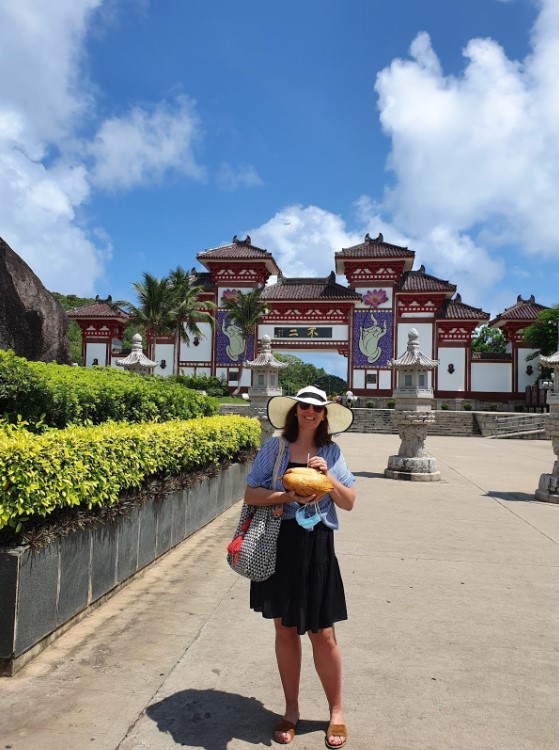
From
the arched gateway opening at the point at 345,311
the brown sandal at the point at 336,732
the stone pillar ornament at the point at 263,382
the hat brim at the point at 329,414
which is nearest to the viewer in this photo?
the brown sandal at the point at 336,732

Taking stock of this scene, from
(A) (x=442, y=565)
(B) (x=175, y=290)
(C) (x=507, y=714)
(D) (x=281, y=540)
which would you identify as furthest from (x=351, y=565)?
(B) (x=175, y=290)

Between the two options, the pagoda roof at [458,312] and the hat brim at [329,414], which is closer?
the hat brim at [329,414]

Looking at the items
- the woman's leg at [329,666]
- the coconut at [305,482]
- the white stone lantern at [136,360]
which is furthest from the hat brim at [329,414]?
the white stone lantern at [136,360]

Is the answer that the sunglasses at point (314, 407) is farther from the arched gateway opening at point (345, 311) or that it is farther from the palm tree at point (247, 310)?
the arched gateway opening at point (345, 311)

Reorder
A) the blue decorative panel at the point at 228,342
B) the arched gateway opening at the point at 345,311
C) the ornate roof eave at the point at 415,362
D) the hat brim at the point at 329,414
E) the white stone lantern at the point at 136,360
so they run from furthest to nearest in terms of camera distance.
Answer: the blue decorative panel at the point at 228,342 < the arched gateway opening at the point at 345,311 < the white stone lantern at the point at 136,360 < the ornate roof eave at the point at 415,362 < the hat brim at the point at 329,414

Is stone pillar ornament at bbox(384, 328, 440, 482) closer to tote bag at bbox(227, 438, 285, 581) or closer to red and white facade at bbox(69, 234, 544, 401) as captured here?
tote bag at bbox(227, 438, 285, 581)

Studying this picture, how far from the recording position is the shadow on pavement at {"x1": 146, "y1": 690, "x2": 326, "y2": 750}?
89.9 inches

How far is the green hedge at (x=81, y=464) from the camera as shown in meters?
2.83

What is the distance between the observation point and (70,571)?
3.23 meters

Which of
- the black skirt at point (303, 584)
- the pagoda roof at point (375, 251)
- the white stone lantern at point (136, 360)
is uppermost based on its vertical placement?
the pagoda roof at point (375, 251)

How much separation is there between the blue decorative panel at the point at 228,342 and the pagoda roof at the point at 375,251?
733cm

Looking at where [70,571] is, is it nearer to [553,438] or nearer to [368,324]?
[553,438]

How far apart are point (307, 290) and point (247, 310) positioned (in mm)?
4185

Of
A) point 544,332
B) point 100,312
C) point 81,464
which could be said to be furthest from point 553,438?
point 100,312
